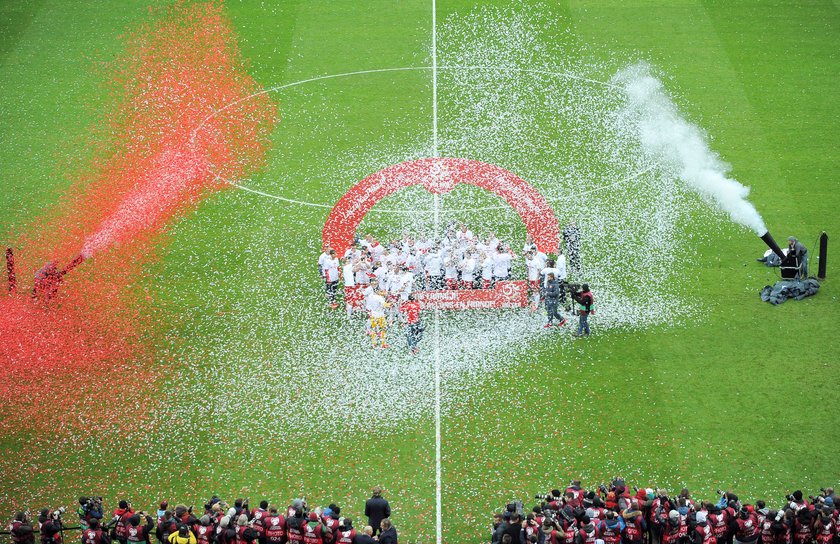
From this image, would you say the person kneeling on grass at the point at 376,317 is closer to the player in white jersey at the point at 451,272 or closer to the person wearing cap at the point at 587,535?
the player in white jersey at the point at 451,272

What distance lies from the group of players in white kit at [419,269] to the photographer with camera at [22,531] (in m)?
9.17

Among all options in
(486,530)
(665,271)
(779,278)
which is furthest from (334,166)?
(486,530)

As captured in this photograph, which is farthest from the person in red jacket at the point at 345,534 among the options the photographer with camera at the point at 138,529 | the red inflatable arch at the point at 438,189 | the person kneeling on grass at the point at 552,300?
the red inflatable arch at the point at 438,189

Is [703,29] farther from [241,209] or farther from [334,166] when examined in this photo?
[241,209]

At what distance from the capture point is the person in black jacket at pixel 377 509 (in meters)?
20.2

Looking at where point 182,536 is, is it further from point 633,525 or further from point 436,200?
point 436,200

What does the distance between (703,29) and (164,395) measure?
75.1 ft

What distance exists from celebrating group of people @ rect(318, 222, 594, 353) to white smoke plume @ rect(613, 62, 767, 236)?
192 inches

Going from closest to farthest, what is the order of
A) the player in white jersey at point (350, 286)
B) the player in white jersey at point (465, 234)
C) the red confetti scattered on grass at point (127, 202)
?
the red confetti scattered on grass at point (127, 202) → the player in white jersey at point (350, 286) → the player in white jersey at point (465, 234)

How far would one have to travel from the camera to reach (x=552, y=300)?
26.3 m

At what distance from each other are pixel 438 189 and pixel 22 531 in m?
15.2

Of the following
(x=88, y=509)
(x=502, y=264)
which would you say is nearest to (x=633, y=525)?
(x=88, y=509)

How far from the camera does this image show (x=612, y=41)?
38438 mm

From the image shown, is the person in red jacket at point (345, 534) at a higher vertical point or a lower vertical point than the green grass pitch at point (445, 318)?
lower
